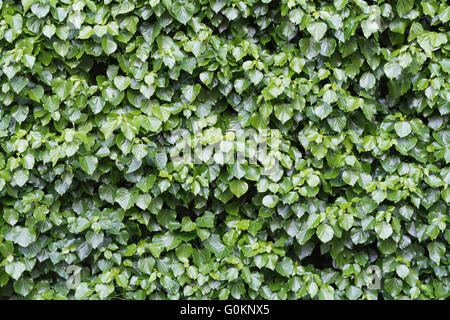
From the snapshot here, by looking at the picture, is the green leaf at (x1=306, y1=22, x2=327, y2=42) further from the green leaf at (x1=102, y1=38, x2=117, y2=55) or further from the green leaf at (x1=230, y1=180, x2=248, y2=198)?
the green leaf at (x1=102, y1=38, x2=117, y2=55)

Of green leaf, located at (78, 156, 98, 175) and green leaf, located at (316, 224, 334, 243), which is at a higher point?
green leaf, located at (78, 156, 98, 175)

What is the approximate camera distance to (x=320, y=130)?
7.80 feet

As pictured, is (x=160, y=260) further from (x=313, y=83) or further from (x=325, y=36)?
(x=325, y=36)

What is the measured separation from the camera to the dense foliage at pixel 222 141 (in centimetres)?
228

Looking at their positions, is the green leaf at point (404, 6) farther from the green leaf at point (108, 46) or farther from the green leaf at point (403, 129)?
the green leaf at point (108, 46)

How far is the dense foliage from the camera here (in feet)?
7.47

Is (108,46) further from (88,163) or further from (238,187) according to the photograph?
(238,187)

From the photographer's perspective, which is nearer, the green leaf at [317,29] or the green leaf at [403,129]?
the green leaf at [317,29]

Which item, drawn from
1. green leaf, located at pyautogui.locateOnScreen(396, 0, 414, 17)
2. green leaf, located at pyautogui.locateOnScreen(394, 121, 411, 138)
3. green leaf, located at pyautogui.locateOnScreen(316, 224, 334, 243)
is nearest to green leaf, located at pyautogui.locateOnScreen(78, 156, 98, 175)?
green leaf, located at pyautogui.locateOnScreen(316, 224, 334, 243)

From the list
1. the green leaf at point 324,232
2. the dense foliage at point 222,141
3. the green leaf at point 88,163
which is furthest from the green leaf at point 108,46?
the green leaf at point 324,232

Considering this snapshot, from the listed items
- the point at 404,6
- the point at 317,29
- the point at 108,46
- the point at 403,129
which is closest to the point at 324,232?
the point at 403,129

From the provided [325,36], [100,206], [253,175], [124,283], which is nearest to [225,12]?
[325,36]

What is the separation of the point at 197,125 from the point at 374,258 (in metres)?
1.24

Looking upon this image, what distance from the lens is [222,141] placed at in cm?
227
